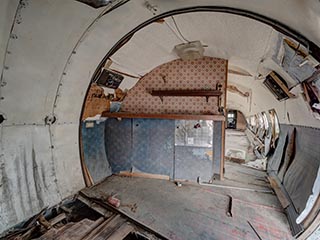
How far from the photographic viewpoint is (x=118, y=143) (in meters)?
3.87

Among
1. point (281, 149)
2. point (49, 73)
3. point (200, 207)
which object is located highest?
point (49, 73)

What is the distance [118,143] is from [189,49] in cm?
212

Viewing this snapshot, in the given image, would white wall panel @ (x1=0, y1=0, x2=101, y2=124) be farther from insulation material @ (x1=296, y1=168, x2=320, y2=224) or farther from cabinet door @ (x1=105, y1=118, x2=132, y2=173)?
insulation material @ (x1=296, y1=168, x2=320, y2=224)

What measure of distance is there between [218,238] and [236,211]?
2.18ft

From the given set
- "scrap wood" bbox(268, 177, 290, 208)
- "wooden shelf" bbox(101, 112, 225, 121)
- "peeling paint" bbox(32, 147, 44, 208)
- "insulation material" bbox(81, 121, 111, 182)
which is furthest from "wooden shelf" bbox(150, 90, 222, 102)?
"peeling paint" bbox(32, 147, 44, 208)

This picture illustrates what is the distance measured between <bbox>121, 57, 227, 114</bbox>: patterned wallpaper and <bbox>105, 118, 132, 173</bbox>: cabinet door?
0.31 m

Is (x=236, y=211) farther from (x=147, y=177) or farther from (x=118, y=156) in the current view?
(x=118, y=156)

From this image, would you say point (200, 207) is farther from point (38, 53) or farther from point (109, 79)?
point (38, 53)

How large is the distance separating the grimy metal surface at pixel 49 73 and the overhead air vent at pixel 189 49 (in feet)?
3.67

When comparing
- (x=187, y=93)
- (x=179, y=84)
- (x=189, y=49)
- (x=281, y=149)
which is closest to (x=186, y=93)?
(x=187, y=93)

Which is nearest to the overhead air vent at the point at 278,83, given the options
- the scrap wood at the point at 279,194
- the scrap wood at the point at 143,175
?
the scrap wood at the point at 279,194

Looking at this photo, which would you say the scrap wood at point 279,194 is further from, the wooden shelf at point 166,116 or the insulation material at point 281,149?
the wooden shelf at point 166,116

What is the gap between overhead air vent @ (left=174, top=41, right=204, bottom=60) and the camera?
9.50 feet

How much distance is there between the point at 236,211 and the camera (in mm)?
2473
